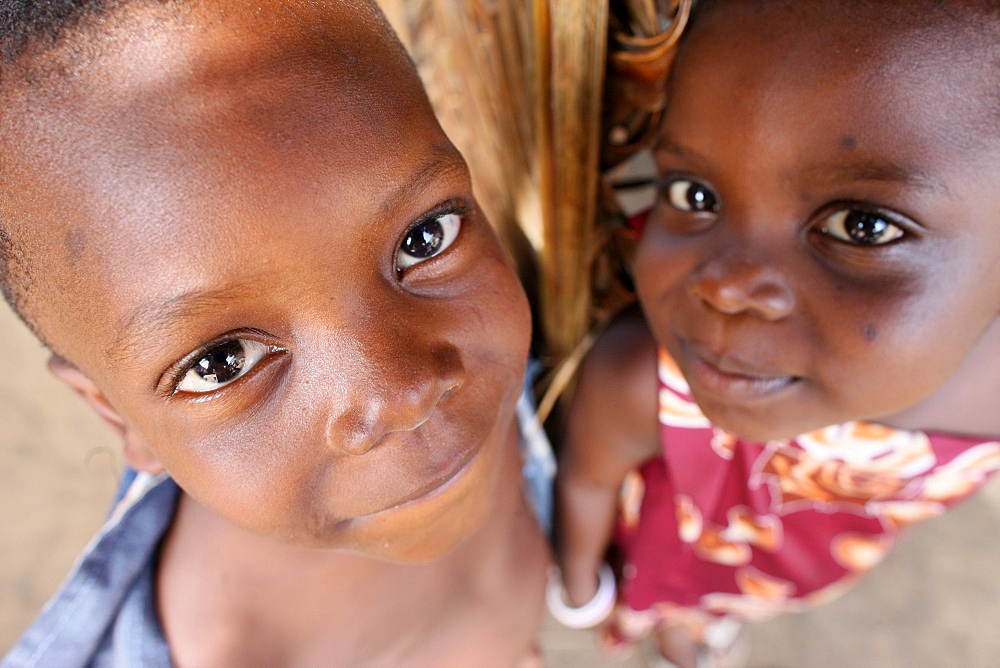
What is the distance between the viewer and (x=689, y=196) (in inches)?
30.7

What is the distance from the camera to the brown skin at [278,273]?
49 cm

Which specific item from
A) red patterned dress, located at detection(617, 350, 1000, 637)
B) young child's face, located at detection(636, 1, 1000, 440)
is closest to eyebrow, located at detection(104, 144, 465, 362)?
young child's face, located at detection(636, 1, 1000, 440)

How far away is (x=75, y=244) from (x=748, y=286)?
528mm

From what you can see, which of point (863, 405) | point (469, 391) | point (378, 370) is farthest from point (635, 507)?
point (378, 370)

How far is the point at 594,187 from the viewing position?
897 millimetres

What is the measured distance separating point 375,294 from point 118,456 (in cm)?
139

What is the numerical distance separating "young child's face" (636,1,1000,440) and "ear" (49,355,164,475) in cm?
52

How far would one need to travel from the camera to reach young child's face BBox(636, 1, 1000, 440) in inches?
23.7

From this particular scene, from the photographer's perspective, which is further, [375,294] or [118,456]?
[118,456]

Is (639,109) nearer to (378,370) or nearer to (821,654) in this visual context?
(378,370)

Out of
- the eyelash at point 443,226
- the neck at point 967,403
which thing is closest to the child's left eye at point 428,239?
the eyelash at point 443,226

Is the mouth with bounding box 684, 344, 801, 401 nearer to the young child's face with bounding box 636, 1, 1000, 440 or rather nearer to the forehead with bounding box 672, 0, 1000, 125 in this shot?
the young child's face with bounding box 636, 1, 1000, 440

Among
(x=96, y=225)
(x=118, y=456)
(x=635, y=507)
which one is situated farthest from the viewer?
(x=118, y=456)

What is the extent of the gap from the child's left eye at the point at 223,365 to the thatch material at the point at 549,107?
1.35 feet
